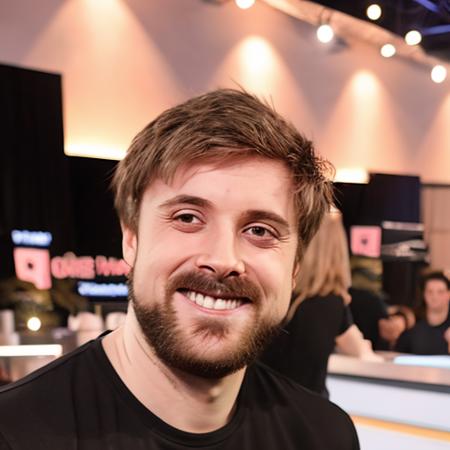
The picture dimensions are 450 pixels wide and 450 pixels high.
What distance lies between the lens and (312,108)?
236 inches

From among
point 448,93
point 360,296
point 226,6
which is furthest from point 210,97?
point 448,93

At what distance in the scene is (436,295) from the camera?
429 cm

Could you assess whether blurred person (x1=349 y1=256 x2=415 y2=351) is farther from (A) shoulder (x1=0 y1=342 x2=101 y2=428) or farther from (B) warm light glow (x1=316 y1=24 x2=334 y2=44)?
(A) shoulder (x1=0 y1=342 x2=101 y2=428)

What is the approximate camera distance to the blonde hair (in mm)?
2660

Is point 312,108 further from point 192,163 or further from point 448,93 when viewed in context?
point 192,163

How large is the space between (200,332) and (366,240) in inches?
210

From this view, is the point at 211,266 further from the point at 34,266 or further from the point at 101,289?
the point at 101,289

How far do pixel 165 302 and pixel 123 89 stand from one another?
3.94 meters

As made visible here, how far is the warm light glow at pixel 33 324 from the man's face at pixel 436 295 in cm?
223

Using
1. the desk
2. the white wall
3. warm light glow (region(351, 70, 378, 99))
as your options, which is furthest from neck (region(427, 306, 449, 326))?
warm light glow (region(351, 70, 378, 99))

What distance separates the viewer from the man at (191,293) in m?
0.92

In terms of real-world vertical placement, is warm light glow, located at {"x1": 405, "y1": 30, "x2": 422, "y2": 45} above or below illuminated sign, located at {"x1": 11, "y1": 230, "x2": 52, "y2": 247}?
above

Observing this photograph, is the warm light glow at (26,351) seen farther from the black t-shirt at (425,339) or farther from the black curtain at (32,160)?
the black t-shirt at (425,339)

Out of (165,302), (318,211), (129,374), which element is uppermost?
(318,211)
